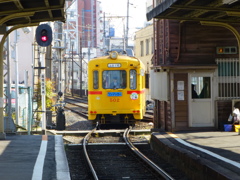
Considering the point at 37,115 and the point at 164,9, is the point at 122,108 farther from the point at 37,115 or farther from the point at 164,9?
the point at 164,9

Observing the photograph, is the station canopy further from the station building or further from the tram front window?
the tram front window

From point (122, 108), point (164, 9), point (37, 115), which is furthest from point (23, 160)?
point (37, 115)

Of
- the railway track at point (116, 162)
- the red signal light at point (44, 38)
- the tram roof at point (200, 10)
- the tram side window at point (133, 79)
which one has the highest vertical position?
the tram roof at point (200, 10)

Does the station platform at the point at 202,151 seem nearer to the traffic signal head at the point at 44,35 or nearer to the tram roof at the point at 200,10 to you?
the tram roof at the point at 200,10

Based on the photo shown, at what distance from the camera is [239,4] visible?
1053 centimetres

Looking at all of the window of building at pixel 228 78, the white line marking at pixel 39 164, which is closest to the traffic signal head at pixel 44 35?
the white line marking at pixel 39 164

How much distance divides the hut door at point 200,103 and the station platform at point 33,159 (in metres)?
3.96

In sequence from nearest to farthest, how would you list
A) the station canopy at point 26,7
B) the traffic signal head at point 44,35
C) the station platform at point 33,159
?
the station platform at point 33,159 → the station canopy at point 26,7 → the traffic signal head at point 44,35

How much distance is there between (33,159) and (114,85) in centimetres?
1031

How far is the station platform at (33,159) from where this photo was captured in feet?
26.3

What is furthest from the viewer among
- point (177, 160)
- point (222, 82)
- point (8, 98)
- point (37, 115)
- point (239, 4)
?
point (37, 115)

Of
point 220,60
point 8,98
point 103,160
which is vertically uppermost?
point 220,60

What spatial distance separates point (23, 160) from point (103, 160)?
375 centimetres

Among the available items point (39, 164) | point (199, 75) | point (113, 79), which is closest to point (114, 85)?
point (113, 79)
